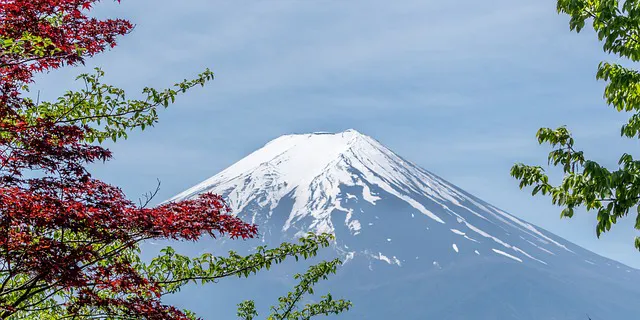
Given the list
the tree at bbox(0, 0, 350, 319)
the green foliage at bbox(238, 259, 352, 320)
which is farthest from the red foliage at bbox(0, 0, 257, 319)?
the green foliage at bbox(238, 259, 352, 320)

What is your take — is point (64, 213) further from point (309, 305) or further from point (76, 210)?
point (309, 305)

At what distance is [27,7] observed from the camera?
9250 mm

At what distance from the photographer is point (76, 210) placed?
314 inches

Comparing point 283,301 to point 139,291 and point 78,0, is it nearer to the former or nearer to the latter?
point 139,291

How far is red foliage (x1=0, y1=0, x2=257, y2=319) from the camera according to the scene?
25.9ft

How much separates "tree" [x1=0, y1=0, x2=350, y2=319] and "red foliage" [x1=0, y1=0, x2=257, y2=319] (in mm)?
12

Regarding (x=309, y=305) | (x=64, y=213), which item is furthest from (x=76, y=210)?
(x=309, y=305)

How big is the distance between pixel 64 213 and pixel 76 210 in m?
0.13

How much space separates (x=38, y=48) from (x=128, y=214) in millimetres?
2099

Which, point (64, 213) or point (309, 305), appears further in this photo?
point (309, 305)

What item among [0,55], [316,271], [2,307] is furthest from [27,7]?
[316,271]

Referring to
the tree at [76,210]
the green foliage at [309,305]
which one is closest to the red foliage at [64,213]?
the tree at [76,210]

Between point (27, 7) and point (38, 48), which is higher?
point (27, 7)

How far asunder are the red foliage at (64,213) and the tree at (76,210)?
1cm
